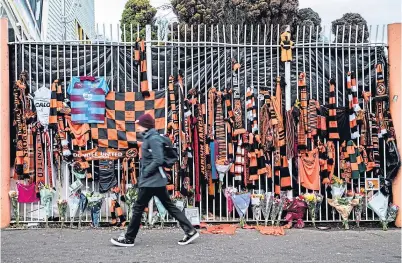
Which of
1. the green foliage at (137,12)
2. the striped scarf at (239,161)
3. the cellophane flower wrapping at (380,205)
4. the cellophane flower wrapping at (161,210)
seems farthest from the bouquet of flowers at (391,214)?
the green foliage at (137,12)

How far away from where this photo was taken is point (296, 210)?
801 centimetres

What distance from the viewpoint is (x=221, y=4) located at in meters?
21.1

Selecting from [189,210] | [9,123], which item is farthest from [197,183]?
[9,123]

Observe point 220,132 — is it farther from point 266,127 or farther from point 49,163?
point 49,163

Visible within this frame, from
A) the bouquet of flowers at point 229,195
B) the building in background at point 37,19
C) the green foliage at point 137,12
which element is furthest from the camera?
the green foliage at point 137,12

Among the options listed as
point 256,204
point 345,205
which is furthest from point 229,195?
point 345,205

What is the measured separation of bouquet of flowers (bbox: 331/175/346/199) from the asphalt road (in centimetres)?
56

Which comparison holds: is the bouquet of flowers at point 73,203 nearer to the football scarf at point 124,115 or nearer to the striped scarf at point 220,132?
the football scarf at point 124,115

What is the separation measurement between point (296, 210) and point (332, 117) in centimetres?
149

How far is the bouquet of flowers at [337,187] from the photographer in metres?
8.05

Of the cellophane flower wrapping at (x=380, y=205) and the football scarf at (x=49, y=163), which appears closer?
the football scarf at (x=49, y=163)

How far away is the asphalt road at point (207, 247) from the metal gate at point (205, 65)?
0.64m

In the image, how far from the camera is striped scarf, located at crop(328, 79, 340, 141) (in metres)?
8.02

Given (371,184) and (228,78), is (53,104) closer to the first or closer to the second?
(228,78)
